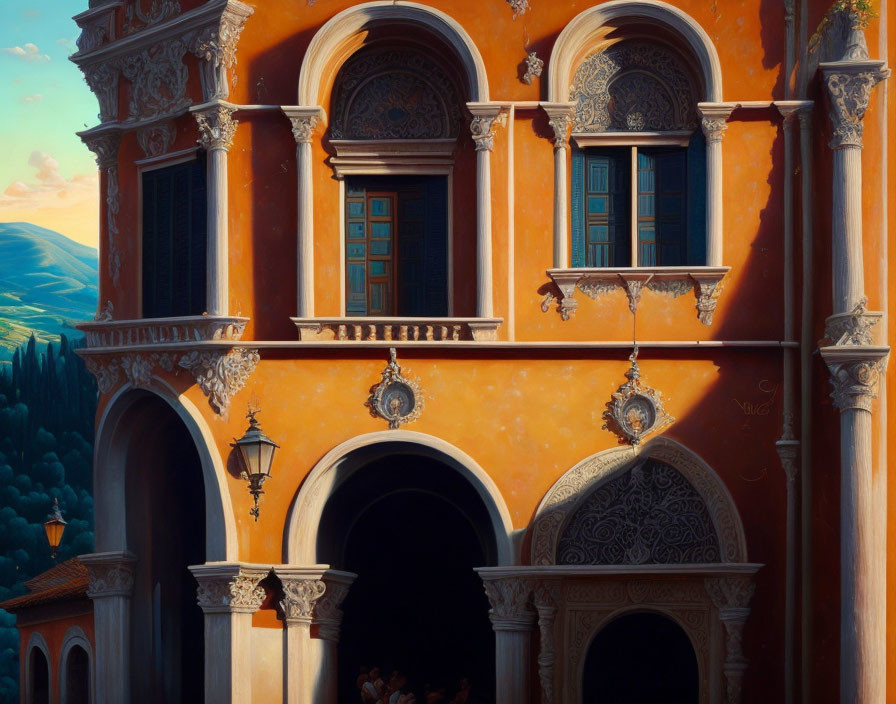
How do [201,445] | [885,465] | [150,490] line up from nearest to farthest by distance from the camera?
[885,465], [201,445], [150,490]

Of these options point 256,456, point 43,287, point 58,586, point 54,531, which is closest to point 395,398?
point 256,456

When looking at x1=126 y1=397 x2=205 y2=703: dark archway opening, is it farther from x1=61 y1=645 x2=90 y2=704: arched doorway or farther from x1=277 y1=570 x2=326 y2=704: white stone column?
x1=61 y1=645 x2=90 y2=704: arched doorway

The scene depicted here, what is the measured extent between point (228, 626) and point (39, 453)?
36.8m

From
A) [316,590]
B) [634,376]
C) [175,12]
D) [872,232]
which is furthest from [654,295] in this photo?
[175,12]

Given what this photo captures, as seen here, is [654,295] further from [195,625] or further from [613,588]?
[195,625]

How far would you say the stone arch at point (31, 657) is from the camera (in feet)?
101

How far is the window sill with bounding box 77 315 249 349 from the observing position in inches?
902

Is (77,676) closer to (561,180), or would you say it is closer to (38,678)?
(38,678)

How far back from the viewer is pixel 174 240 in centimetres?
2411

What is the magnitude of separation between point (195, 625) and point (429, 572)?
3.29 metres

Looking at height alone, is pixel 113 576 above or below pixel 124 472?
below

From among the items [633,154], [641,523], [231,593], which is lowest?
[231,593]

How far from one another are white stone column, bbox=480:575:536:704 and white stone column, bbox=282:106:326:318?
406cm

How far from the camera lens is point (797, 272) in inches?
891
